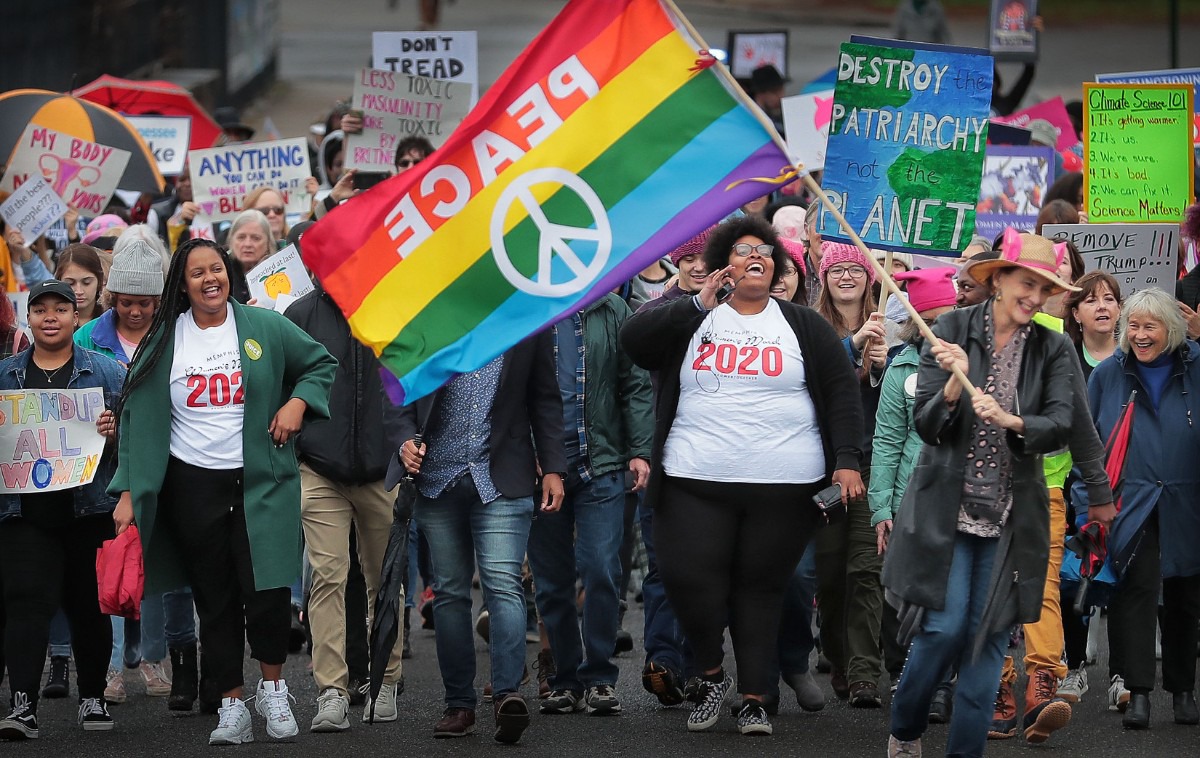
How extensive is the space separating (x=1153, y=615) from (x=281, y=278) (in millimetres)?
4453

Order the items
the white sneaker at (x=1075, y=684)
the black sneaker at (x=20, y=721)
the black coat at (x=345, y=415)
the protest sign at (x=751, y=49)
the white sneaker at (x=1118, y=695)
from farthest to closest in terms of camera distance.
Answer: the protest sign at (x=751, y=49)
the white sneaker at (x=1075, y=684)
the white sneaker at (x=1118, y=695)
the black coat at (x=345, y=415)
the black sneaker at (x=20, y=721)

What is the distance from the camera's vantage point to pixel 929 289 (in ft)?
28.7

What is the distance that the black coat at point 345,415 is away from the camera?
838 centimetres

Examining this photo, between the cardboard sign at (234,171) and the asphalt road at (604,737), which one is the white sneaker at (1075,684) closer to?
the asphalt road at (604,737)

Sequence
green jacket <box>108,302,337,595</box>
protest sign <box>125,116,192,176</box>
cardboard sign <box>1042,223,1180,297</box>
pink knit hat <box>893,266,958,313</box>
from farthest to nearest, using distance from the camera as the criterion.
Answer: protest sign <box>125,116,192,176</box>
cardboard sign <box>1042,223,1180,297</box>
pink knit hat <box>893,266,958,313</box>
green jacket <box>108,302,337,595</box>

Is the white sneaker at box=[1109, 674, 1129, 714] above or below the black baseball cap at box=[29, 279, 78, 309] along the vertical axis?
below

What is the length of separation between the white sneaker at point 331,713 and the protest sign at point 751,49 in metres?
12.1

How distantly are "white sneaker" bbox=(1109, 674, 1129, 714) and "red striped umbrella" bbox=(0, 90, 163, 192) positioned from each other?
7.57 meters

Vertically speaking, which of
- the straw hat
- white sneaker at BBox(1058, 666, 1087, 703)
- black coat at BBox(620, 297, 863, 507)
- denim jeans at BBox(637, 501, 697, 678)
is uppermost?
the straw hat

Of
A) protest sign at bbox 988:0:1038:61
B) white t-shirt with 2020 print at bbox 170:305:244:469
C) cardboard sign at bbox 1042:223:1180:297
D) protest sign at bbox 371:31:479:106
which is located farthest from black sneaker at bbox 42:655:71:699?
protest sign at bbox 988:0:1038:61

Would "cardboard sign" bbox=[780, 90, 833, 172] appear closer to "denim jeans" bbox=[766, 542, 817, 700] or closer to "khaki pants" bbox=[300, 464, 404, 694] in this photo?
"denim jeans" bbox=[766, 542, 817, 700]

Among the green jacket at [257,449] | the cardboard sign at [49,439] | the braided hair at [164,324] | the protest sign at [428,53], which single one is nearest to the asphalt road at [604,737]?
the green jacket at [257,449]

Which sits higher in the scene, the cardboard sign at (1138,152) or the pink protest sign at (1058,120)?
the pink protest sign at (1058,120)

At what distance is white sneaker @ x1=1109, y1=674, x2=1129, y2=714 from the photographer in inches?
338
